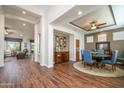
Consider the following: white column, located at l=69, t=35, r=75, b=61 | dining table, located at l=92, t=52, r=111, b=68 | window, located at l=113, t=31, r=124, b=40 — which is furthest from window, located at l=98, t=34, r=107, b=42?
dining table, located at l=92, t=52, r=111, b=68

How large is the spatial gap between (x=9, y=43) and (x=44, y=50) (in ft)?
25.8

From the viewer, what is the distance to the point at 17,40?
1137cm

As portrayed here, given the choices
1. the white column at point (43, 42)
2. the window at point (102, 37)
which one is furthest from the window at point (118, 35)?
the white column at point (43, 42)

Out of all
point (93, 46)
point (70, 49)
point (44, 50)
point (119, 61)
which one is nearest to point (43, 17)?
point (44, 50)

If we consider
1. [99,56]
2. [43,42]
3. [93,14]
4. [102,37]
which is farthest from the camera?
[102,37]

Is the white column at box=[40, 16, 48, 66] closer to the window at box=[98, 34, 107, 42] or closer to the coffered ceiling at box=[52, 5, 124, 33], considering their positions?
the coffered ceiling at box=[52, 5, 124, 33]

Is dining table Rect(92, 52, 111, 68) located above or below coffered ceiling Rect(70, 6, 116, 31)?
below

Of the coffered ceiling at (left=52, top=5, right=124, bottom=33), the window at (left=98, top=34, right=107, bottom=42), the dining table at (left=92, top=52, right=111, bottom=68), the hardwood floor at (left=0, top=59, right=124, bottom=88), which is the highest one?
the coffered ceiling at (left=52, top=5, right=124, bottom=33)

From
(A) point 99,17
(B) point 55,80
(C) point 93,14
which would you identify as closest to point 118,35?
(A) point 99,17

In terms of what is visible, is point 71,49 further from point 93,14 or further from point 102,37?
point 93,14

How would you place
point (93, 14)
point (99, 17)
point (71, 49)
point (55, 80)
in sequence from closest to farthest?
point (55, 80) → point (93, 14) → point (99, 17) → point (71, 49)

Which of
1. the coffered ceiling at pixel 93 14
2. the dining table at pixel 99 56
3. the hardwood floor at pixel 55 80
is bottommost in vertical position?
the hardwood floor at pixel 55 80

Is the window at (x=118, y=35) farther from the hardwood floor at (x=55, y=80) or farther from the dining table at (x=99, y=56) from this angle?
the hardwood floor at (x=55, y=80)
